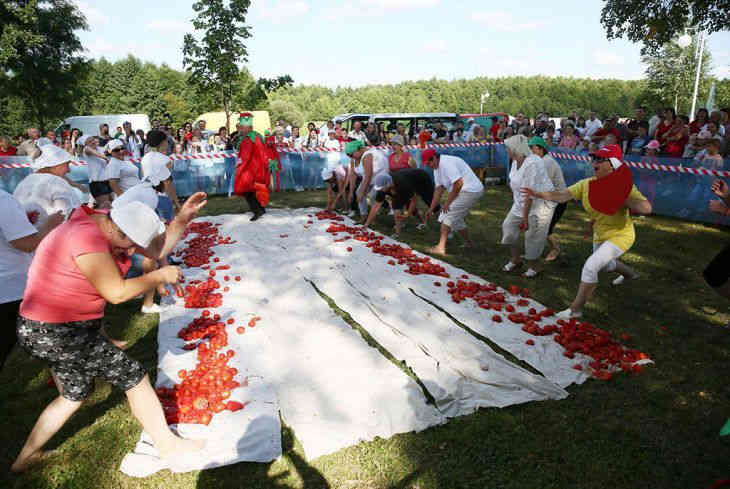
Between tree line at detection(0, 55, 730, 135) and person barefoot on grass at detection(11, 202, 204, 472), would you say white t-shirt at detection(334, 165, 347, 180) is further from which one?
tree line at detection(0, 55, 730, 135)

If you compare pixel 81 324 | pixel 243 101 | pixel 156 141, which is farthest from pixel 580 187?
pixel 243 101

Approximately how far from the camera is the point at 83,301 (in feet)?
9.85

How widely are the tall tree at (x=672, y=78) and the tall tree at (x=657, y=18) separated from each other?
4963 centimetres

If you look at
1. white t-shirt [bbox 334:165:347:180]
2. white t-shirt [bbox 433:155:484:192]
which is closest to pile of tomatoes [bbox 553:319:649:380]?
white t-shirt [bbox 433:155:484:192]

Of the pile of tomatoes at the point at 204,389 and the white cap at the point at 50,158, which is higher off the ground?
the white cap at the point at 50,158

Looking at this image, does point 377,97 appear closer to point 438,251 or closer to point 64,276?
point 438,251

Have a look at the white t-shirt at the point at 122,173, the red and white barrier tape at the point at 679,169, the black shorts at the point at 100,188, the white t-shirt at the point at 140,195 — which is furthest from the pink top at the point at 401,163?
the black shorts at the point at 100,188

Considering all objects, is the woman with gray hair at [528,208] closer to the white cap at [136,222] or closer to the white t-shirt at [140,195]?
the white t-shirt at [140,195]

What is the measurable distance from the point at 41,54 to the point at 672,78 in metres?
67.9

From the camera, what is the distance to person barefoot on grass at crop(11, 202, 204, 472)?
9.35 ft

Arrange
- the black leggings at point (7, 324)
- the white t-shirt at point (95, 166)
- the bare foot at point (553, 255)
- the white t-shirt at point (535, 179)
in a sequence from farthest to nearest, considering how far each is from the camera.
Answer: the white t-shirt at point (95, 166)
the bare foot at point (553, 255)
the white t-shirt at point (535, 179)
the black leggings at point (7, 324)

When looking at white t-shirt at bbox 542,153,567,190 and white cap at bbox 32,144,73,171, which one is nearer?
white cap at bbox 32,144,73,171

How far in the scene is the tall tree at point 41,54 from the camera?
75.6 ft

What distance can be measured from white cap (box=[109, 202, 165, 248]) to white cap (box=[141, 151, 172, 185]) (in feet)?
15.3
